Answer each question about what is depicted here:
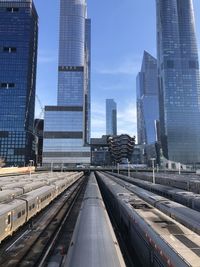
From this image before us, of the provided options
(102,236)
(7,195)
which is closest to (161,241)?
(102,236)

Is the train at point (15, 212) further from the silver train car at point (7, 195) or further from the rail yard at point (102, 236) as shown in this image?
the silver train car at point (7, 195)

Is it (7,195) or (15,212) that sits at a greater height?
(7,195)

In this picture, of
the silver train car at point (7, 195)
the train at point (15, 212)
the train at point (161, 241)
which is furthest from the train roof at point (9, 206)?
the train at point (161, 241)

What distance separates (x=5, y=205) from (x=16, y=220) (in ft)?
Answer: 6.80

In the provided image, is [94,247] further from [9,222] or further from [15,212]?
[15,212]

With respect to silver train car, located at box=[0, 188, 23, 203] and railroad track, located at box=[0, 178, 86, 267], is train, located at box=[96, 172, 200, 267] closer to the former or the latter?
railroad track, located at box=[0, 178, 86, 267]

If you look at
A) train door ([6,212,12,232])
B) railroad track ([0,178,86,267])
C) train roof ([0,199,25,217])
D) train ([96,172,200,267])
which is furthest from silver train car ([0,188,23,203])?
train ([96,172,200,267])

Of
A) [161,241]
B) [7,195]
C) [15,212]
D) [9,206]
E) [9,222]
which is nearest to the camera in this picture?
[161,241]

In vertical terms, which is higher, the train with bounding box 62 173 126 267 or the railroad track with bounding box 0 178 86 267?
the train with bounding box 62 173 126 267

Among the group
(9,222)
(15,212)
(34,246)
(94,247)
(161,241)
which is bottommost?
(34,246)

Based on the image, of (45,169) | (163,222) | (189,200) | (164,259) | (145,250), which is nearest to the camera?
(164,259)

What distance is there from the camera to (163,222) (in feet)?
58.3

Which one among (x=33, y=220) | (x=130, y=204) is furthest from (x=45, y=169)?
(x=130, y=204)

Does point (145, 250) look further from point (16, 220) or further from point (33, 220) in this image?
point (33, 220)
